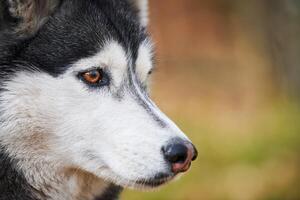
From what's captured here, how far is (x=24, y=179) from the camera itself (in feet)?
14.6

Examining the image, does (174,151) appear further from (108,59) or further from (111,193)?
(111,193)

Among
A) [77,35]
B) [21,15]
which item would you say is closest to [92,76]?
[77,35]

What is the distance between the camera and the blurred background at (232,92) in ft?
29.8

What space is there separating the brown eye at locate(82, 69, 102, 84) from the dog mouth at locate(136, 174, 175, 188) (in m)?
0.55

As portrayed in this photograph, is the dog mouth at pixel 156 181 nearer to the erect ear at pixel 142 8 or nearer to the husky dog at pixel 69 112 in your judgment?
the husky dog at pixel 69 112

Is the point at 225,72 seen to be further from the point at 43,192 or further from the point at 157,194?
the point at 43,192

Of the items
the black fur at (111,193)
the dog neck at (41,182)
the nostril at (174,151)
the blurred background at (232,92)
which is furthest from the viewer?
the blurred background at (232,92)

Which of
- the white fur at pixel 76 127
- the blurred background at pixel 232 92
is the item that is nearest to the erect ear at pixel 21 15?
the white fur at pixel 76 127

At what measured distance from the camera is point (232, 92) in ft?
39.8

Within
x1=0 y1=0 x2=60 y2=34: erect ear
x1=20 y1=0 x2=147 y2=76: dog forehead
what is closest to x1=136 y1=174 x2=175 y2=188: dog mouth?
x1=20 y1=0 x2=147 y2=76: dog forehead

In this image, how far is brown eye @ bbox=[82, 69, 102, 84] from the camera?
4430 mm

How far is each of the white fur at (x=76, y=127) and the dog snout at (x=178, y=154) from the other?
6 cm

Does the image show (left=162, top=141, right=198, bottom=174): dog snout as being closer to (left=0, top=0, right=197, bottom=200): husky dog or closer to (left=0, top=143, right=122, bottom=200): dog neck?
(left=0, top=0, right=197, bottom=200): husky dog

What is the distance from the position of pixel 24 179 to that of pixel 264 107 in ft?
23.1
